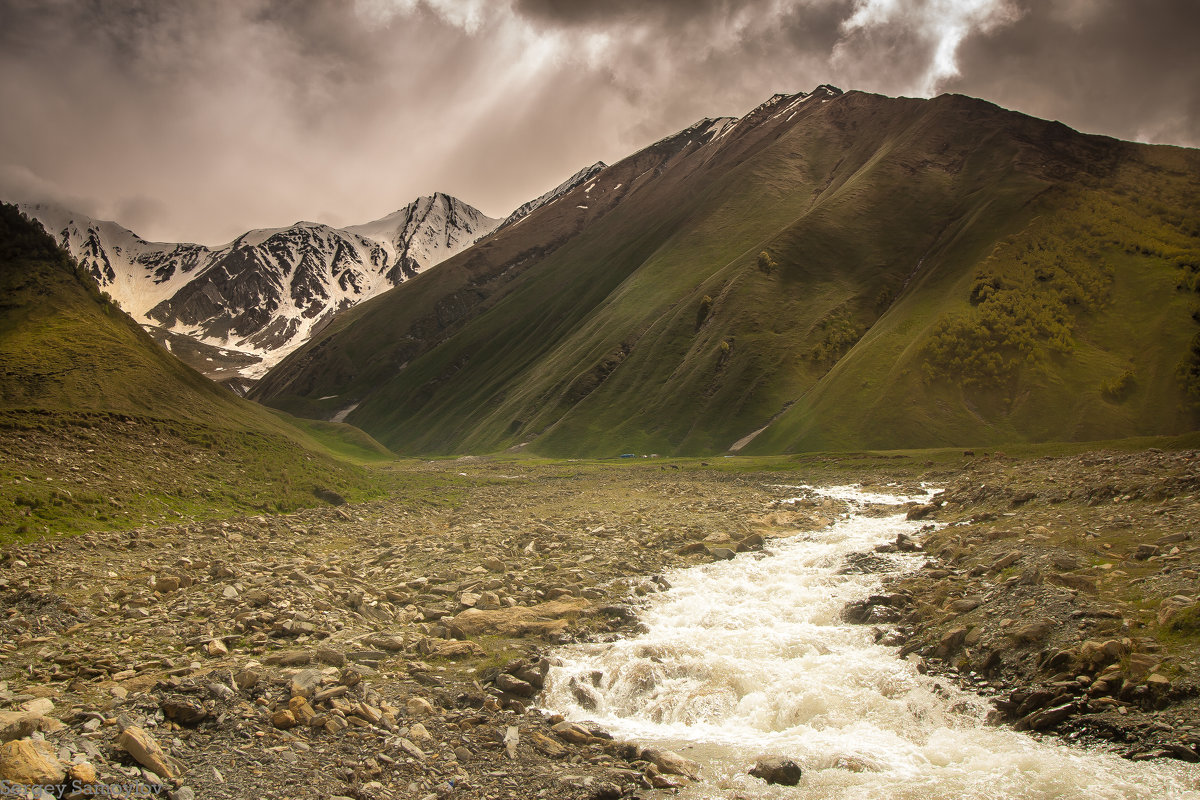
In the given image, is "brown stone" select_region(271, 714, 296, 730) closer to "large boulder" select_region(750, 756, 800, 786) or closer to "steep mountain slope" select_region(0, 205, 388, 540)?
"large boulder" select_region(750, 756, 800, 786)

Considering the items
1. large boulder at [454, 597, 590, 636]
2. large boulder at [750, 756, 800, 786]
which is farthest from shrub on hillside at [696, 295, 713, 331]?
large boulder at [750, 756, 800, 786]

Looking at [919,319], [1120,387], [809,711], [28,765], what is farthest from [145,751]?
[919,319]

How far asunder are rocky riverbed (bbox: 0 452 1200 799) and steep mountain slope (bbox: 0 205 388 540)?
401 cm

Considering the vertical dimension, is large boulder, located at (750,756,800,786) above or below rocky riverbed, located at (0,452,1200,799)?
below

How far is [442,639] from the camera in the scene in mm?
20375

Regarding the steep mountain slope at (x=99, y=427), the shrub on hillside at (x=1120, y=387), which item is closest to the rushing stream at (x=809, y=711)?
the steep mountain slope at (x=99, y=427)

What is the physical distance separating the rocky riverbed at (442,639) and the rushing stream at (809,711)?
3.18ft

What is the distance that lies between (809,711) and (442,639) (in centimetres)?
1157

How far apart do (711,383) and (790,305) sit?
28800 mm

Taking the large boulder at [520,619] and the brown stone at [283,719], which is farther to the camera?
the large boulder at [520,619]

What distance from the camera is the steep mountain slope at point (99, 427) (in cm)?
3100

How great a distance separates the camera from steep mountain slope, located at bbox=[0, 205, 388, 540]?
31000mm

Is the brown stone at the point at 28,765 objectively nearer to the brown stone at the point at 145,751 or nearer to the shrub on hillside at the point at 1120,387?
the brown stone at the point at 145,751

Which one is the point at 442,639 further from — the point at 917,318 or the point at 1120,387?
the point at 917,318
